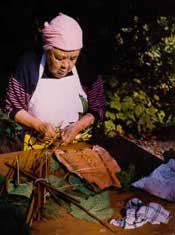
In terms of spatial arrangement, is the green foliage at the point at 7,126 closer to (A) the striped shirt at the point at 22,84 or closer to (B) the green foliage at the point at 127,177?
(A) the striped shirt at the point at 22,84

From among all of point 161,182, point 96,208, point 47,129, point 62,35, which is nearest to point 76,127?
point 47,129

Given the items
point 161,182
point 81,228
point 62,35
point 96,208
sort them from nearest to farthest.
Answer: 1. point 81,228
2. point 96,208
3. point 161,182
4. point 62,35

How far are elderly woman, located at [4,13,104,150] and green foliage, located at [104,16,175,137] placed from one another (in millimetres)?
2010

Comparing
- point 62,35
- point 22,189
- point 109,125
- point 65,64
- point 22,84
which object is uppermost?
point 62,35

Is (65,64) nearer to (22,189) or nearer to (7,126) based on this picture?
(7,126)

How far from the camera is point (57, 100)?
3650 millimetres

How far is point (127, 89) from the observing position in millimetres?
6008

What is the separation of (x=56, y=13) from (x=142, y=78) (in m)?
1.90

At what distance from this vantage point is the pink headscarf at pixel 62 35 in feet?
10.9

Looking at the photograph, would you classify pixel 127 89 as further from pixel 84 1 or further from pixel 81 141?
pixel 81 141

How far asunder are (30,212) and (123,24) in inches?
145

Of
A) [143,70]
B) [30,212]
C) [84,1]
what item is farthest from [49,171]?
[143,70]

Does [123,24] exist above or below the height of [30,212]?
above

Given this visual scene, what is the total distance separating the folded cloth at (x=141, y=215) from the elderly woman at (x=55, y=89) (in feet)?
3.03
